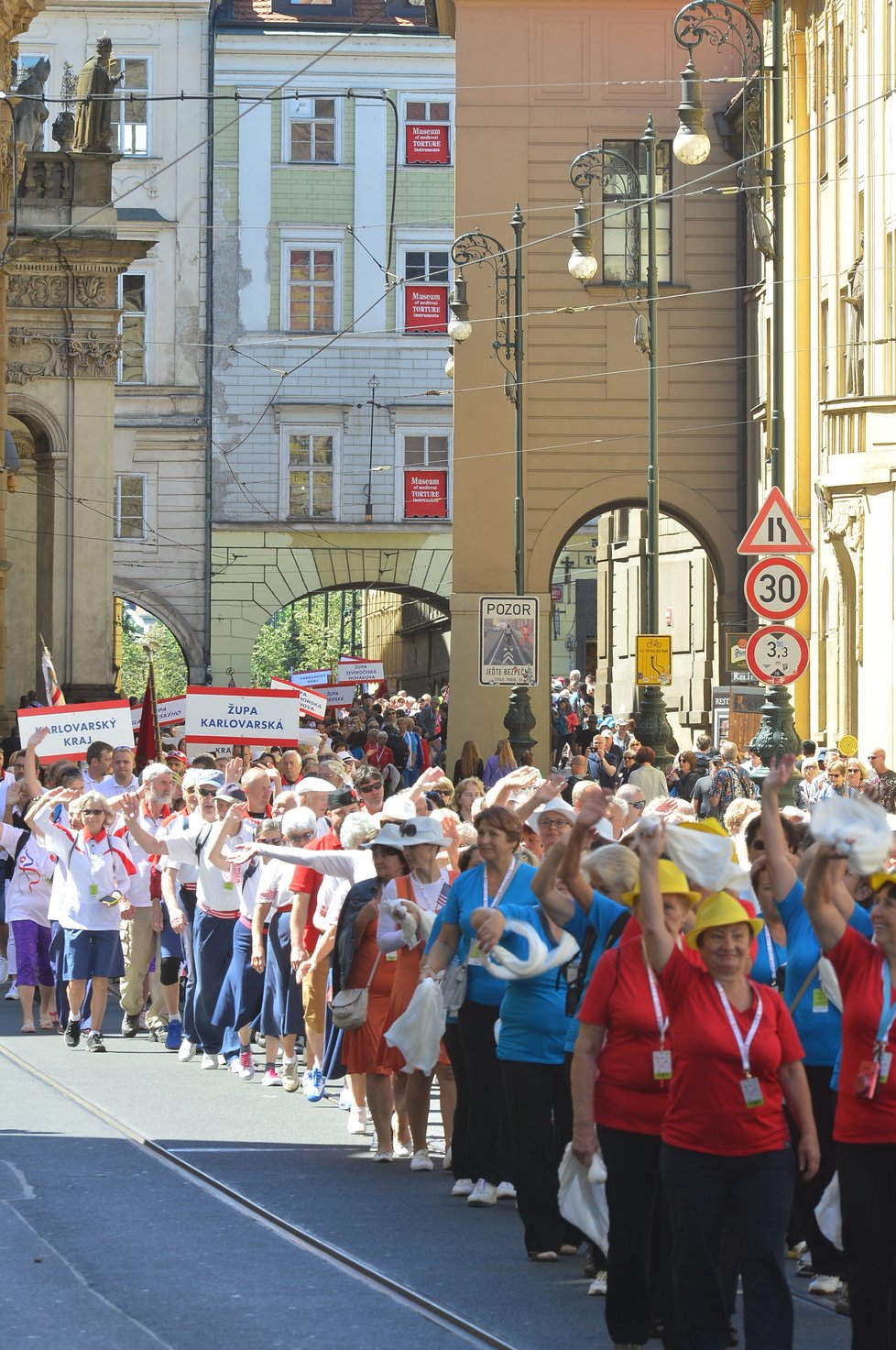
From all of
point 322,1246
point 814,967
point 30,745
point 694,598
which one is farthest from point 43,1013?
point 694,598

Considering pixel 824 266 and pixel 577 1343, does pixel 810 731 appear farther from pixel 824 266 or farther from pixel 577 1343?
pixel 577 1343

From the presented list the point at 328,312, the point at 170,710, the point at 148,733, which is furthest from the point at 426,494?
the point at 148,733

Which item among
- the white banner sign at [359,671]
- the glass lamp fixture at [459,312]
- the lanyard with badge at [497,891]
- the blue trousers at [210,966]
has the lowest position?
the blue trousers at [210,966]

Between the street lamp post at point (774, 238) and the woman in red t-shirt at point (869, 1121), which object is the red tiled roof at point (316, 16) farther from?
the woman in red t-shirt at point (869, 1121)

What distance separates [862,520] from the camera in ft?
103

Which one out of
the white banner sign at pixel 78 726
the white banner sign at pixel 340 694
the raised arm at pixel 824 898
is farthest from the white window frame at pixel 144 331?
the raised arm at pixel 824 898

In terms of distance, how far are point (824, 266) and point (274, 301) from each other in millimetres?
24881

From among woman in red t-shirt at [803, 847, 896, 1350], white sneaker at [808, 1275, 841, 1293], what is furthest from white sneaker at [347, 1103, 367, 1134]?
woman in red t-shirt at [803, 847, 896, 1350]

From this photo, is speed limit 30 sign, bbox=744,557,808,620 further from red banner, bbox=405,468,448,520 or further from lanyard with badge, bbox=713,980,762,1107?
red banner, bbox=405,468,448,520

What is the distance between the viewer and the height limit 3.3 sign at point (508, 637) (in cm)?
3031

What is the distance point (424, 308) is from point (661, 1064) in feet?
171

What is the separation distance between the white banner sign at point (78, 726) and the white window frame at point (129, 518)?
113ft

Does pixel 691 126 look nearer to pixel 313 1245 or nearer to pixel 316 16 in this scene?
pixel 313 1245

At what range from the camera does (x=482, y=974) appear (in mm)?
10734
